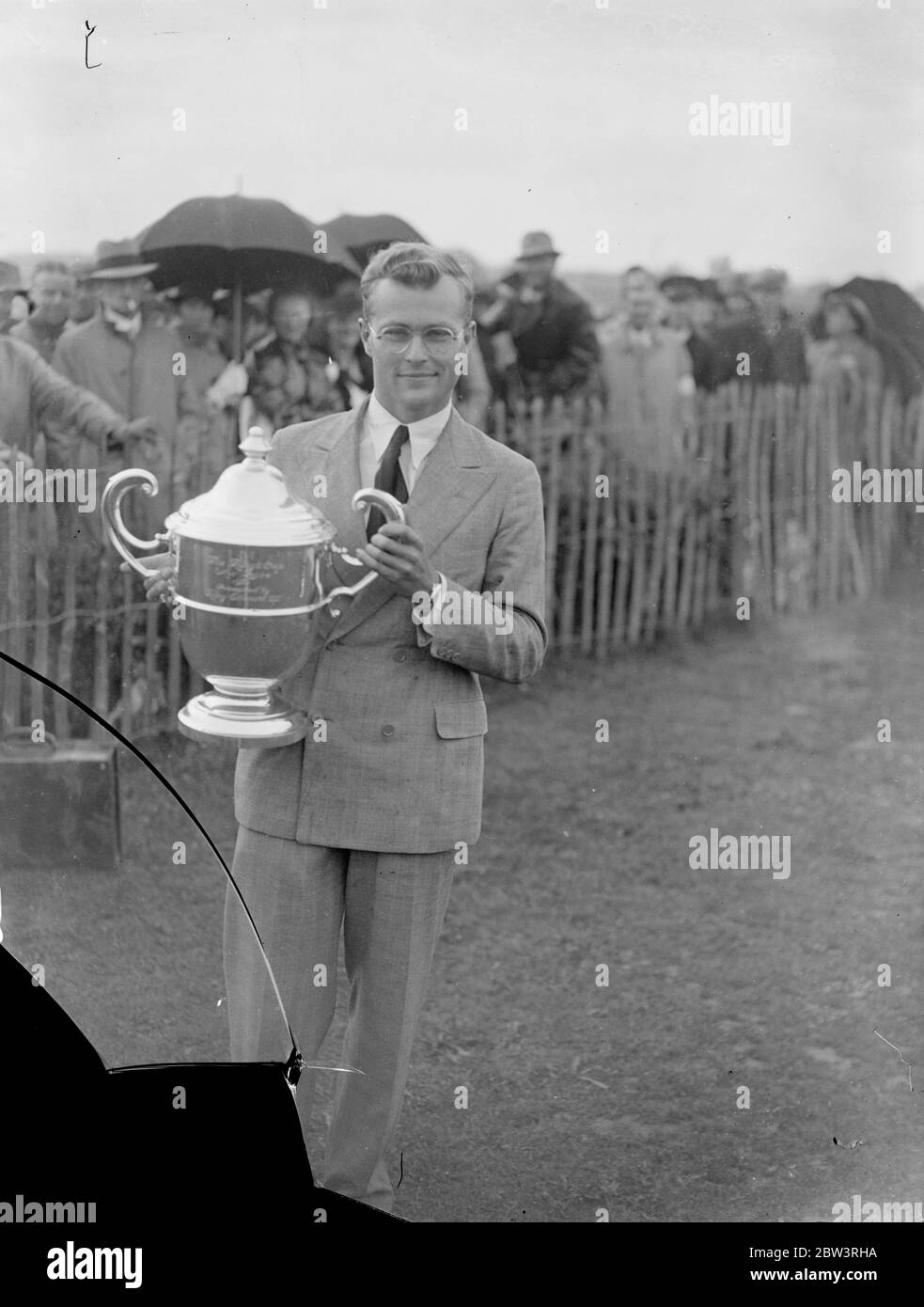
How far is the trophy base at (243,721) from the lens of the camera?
2246 mm

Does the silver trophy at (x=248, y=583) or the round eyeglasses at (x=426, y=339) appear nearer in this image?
the silver trophy at (x=248, y=583)

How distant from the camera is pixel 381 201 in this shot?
8.39ft

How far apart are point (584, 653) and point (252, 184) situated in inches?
61.9

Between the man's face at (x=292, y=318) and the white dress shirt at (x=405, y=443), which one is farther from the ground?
the man's face at (x=292, y=318)

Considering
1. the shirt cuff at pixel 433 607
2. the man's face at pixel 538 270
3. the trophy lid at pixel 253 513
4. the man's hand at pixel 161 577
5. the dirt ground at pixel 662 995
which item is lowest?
the dirt ground at pixel 662 995

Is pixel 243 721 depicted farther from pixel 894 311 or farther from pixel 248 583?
pixel 894 311

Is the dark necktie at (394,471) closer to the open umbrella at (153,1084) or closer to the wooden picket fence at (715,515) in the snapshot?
the open umbrella at (153,1084)

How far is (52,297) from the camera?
261cm

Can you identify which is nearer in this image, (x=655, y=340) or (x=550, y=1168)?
(x=550, y=1168)

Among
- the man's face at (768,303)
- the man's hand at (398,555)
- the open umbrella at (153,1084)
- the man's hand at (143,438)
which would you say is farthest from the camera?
the man's hand at (143,438)

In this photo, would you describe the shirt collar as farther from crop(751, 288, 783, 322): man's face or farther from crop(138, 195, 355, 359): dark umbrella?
crop(751, 288, 783, 322): man's face

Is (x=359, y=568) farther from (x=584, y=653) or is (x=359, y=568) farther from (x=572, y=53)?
(x=584, y=653)

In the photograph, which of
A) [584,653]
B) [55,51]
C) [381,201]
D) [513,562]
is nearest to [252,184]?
[381,201]

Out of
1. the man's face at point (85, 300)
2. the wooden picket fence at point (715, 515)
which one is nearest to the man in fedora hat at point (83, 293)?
Result: the man's face at point (85, 300)
